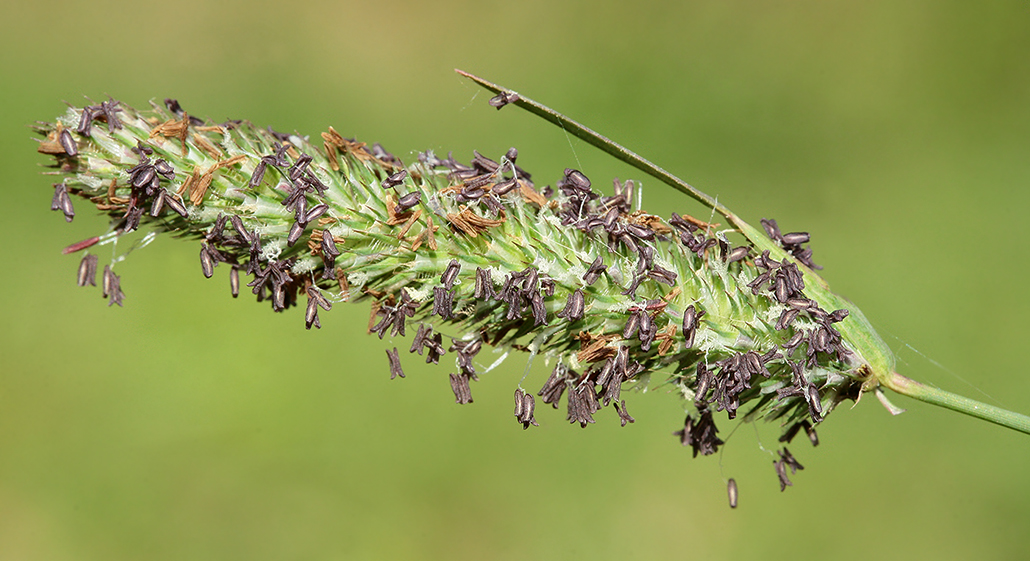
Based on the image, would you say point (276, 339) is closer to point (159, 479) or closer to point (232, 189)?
point (159, 479)

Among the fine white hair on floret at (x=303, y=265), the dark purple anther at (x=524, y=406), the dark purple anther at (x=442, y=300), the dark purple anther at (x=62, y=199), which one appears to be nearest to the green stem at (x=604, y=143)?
the dark purple anther at (x=442, y=300)

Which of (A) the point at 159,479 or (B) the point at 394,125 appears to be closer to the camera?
(A) the point at 159,479

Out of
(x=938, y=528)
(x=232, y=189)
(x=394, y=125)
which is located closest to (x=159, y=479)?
(x=394, y=125)

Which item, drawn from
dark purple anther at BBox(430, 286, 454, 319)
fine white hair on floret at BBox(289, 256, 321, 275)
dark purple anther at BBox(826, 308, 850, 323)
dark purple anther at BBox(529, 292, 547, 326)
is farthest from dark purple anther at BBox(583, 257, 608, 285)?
fine white hair on floret at BBox(289, 256, 321, 275)

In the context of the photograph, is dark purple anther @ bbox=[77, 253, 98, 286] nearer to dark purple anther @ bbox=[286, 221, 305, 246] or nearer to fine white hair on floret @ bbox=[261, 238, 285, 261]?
fine white hair on floret @ bbox=[261, 238, 285, 261]

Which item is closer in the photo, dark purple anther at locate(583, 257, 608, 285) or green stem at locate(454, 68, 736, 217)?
green stem at locate(454, 68, 736, 217)

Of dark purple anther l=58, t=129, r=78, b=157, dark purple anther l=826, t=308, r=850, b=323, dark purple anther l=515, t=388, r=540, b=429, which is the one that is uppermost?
dark purple anther l=58, t=129, r=78, b=157

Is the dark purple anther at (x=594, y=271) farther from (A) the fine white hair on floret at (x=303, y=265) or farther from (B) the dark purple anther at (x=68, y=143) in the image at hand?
(B) the dark purple anther at (x=68, y=143)

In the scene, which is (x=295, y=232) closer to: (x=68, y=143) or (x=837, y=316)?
(x=68, y=143)
